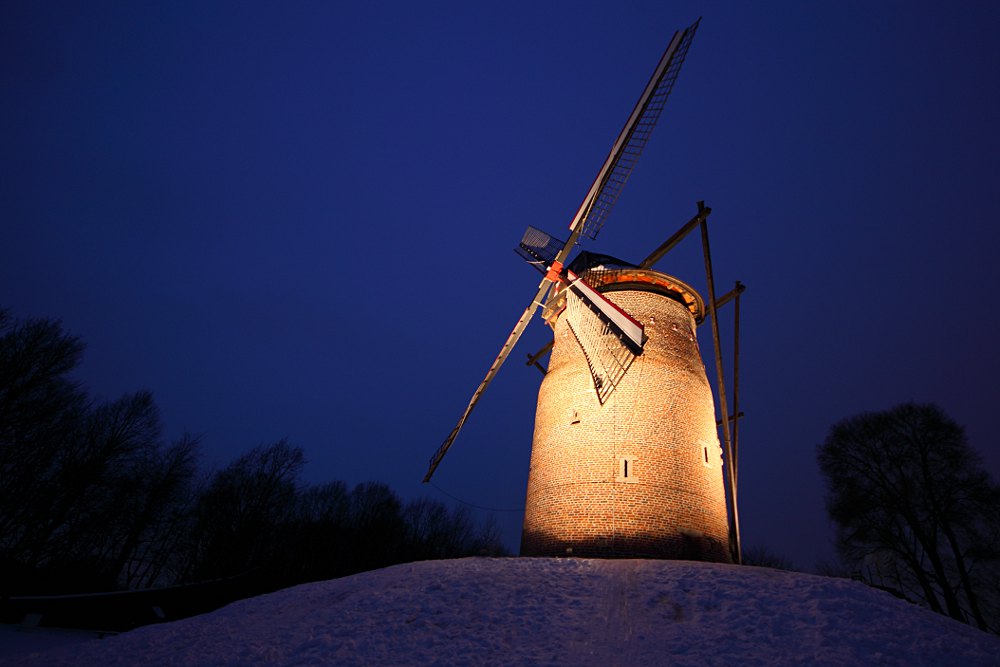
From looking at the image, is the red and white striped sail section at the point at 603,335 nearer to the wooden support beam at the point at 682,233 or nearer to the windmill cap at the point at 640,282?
the windmill cap at the point at 640,282

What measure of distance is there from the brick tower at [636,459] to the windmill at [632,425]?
3cm

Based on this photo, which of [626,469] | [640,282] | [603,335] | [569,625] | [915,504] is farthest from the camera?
[915,504]

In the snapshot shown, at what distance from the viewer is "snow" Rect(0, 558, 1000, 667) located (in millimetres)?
6059

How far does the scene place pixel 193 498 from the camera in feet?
99.9

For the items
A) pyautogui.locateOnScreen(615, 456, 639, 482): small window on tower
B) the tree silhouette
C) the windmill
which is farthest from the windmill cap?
the tree silhouette

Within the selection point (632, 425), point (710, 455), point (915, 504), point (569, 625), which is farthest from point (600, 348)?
point (915, 504)

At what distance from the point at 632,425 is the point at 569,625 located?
5855 mm

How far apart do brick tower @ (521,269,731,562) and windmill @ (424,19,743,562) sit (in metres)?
0.03

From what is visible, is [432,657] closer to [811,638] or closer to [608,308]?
[811,638]

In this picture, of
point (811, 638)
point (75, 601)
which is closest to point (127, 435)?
point (75, 601)

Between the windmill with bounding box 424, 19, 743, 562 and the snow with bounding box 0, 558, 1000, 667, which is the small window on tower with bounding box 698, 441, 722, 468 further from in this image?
the snow with bounding box 0, 558, 1000, 667

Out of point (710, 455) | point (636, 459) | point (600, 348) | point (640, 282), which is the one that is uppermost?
point (640, 282)

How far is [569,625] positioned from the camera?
6.89 m

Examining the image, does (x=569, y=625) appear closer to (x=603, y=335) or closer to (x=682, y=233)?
(x=603, y=335)
